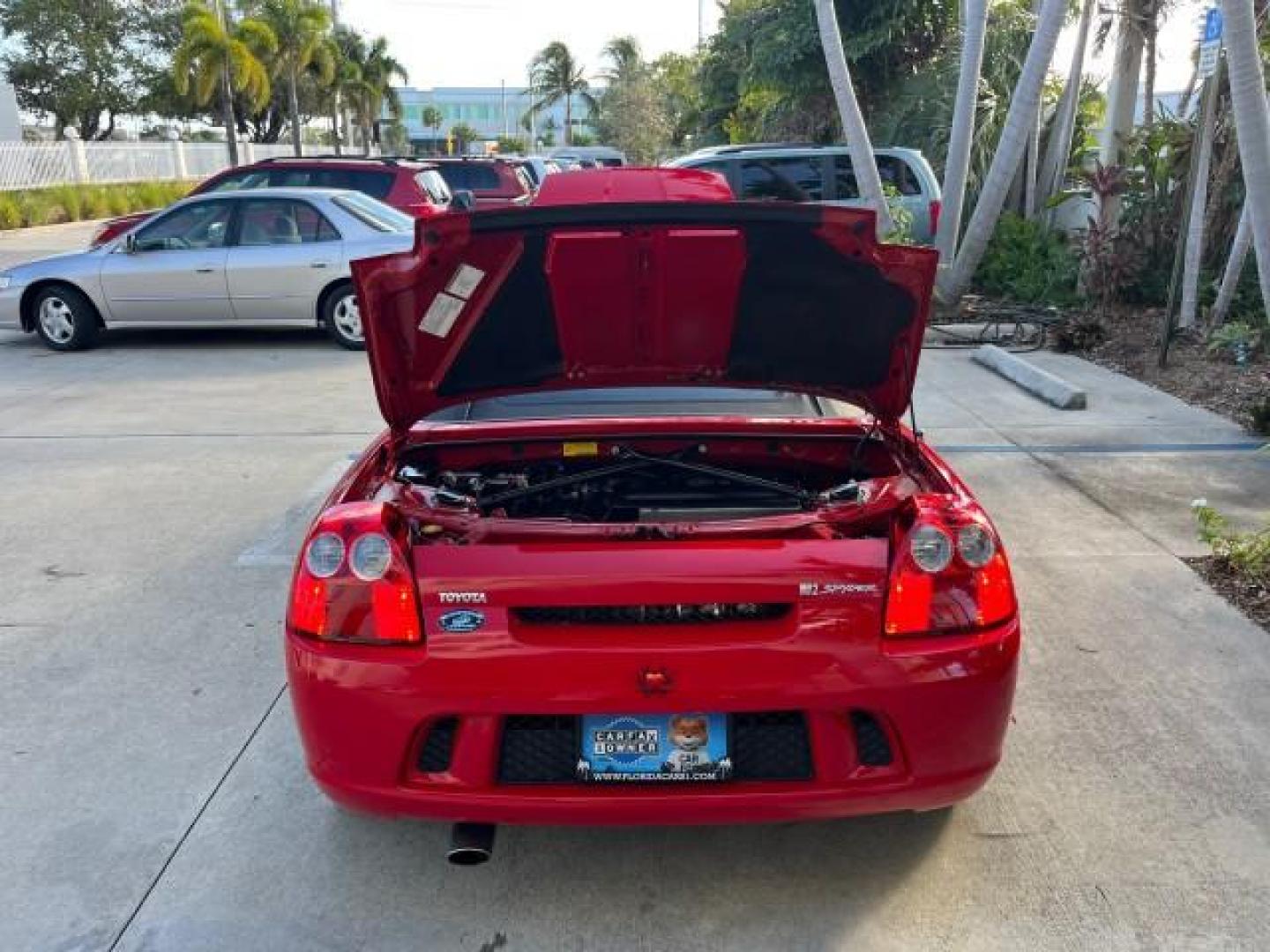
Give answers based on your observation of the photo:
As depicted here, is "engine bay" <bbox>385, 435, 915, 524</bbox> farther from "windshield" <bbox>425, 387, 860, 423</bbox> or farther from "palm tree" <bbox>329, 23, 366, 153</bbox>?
"palm tree" <bbox>329, 23, 366, 153</bbox>

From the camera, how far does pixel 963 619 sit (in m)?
2.56

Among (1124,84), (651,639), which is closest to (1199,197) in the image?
(1124,84)

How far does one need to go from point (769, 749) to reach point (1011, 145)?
10.4 m

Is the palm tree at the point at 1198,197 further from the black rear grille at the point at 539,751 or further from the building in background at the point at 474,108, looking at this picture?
the building in background at the point at 474,108

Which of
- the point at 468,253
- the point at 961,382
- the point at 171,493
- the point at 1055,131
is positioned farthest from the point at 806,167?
the point at 468,253

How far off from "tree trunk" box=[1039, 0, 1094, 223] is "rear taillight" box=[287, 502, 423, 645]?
39.8 feet

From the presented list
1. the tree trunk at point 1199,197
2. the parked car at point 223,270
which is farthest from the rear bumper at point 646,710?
the parked car at point 223,270

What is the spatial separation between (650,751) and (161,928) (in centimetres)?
133

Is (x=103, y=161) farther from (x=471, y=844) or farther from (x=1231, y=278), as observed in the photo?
(x=471, y=844)

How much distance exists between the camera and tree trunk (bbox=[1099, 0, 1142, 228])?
38.8 ft

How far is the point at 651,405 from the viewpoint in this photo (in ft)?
12.7

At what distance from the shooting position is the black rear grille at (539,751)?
8.29 feet

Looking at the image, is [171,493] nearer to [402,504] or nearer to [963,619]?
[402,504]

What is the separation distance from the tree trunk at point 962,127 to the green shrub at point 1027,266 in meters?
0.86
